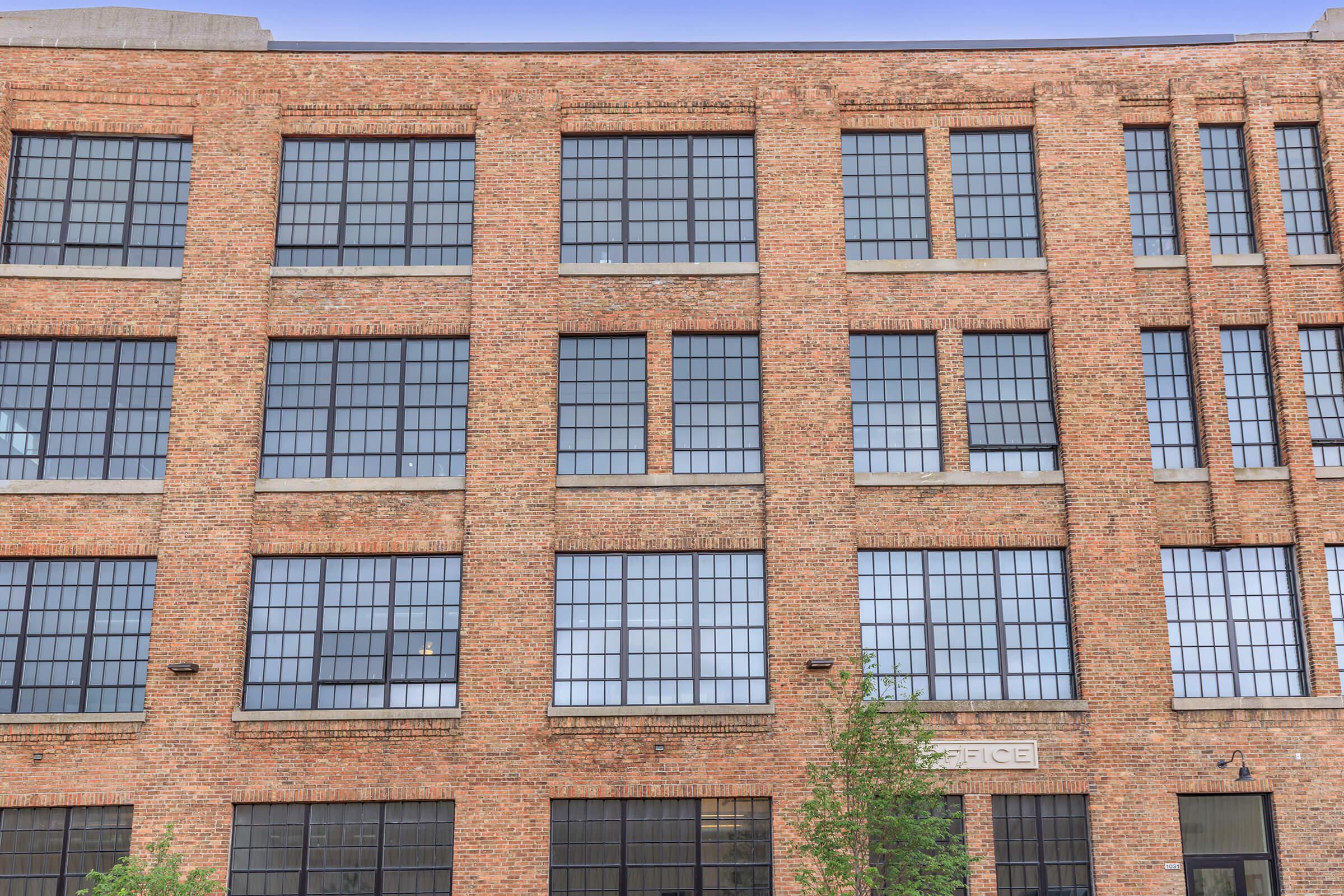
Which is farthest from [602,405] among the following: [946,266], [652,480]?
[946,266]

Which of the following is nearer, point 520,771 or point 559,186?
point 520,771

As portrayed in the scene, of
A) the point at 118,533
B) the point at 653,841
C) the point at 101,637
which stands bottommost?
the point at 653,841

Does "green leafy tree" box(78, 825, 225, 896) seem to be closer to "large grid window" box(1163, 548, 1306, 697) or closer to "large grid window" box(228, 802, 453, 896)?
"large grid window" box(228, 802, 453, 896)

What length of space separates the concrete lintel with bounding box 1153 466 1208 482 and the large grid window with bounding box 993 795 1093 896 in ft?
19.0

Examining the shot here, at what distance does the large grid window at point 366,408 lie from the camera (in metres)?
22.0

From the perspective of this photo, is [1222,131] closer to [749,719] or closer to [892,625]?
[892,625]

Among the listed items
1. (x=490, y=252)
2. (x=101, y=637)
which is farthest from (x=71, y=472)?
(x=490, y=252)

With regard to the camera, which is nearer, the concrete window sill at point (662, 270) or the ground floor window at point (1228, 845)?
the ground floor window at point (1228, 845)

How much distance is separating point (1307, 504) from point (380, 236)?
689 inches

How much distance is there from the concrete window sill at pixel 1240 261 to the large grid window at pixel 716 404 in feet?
28.4

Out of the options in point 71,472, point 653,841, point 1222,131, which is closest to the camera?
point 653,841

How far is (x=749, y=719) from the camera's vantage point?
20578 millimetres

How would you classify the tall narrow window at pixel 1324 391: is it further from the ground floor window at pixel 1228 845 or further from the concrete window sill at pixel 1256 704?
the ground floor window at pixel 1228 845

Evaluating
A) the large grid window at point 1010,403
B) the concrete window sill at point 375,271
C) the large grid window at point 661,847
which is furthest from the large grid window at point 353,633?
the large grid window at point 1010,403
